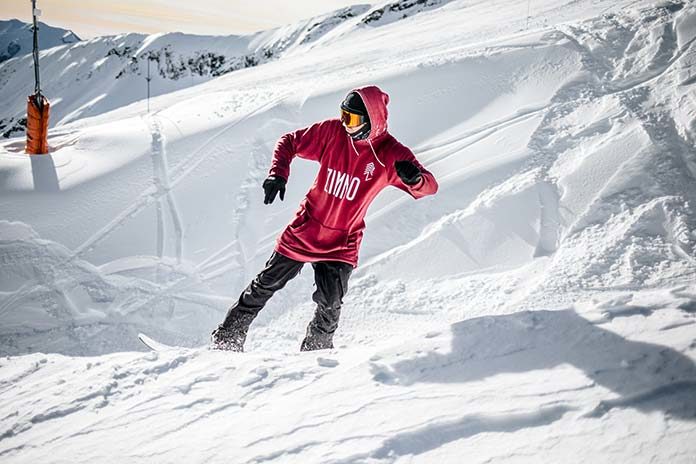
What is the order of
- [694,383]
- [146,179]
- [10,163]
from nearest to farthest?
[694,383], [146,179], [10,163]

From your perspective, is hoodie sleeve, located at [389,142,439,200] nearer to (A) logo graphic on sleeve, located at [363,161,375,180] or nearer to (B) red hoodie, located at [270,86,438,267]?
(B) red hoodie, located at [270,86,438,267]

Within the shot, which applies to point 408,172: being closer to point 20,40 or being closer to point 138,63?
point 138,63

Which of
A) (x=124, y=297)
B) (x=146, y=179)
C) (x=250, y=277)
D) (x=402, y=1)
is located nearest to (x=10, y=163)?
(x=146, y=179)

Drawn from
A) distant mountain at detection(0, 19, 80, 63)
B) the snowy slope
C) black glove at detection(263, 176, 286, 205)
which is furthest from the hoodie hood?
distant mountain at detection(0, 19, 80, 63)

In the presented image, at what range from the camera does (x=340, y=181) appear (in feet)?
9.31

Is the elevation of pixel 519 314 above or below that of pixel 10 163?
below

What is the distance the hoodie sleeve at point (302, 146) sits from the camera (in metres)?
2.94

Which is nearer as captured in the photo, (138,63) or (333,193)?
(333,193)

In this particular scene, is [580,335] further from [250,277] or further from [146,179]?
[146,179]

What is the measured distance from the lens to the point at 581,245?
391 cm

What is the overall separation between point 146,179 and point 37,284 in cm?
172

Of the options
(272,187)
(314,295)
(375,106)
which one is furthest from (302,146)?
(314,295)

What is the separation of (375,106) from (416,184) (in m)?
0.52

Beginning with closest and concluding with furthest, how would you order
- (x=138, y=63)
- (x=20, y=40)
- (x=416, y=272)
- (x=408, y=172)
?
(x=408, y=172), (x=416, y=272), (x=138, y=63), (x=20, y=40)
